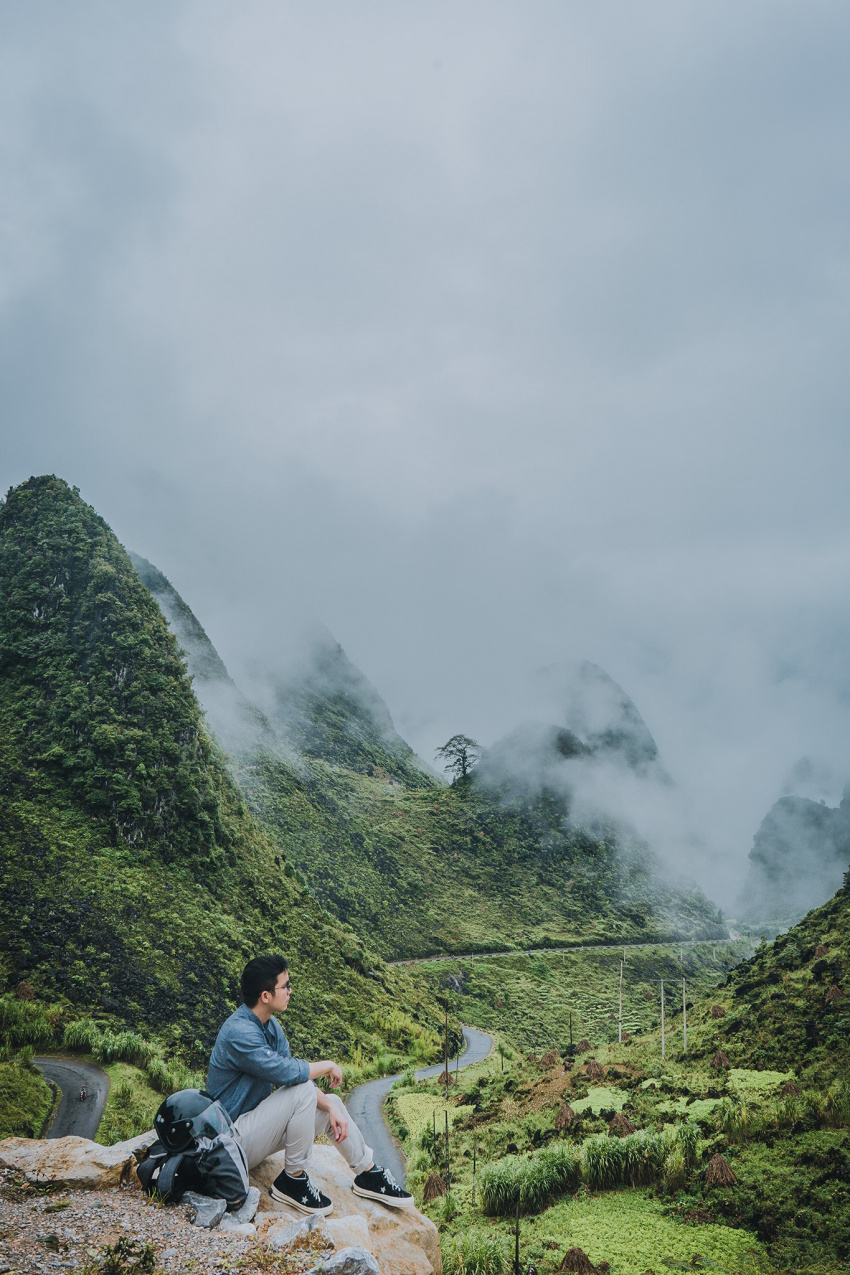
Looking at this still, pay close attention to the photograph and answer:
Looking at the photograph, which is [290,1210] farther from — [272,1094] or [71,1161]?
[71,1161]

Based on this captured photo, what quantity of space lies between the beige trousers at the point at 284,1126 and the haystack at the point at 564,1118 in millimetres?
13129

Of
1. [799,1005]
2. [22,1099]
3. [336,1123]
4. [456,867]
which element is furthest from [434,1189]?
[456,867]

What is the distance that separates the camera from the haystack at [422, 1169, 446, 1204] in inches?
509

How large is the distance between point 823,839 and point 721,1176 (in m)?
147

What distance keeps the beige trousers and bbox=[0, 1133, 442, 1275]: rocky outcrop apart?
364 mm

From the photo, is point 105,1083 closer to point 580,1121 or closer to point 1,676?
point 580,1121

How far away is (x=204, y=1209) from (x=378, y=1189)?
1.77 metres

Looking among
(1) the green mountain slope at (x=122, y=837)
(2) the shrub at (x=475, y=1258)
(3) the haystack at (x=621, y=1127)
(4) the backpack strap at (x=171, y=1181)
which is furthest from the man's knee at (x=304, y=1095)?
(1) the green mountain slope at (x=122, y=837)

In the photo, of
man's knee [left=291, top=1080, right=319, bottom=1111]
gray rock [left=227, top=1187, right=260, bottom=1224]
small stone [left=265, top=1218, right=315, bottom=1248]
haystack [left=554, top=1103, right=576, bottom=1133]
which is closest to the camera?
small stone [left=265, top=1218, right=315, bottom=1248]

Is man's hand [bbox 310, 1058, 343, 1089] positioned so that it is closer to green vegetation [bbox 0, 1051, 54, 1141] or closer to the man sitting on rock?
the man sitting on rock

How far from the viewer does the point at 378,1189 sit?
5.75 metres

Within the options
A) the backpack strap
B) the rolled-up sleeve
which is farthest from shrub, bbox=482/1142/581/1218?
the backpack strap

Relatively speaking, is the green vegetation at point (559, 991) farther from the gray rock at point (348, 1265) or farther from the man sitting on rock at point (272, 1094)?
the gray rock at point (348, 1265)

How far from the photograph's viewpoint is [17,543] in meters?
41.5
